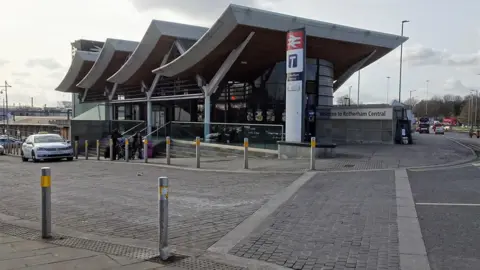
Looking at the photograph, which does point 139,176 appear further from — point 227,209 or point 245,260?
point 245,260

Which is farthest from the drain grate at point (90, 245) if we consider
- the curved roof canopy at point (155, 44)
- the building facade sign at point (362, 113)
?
the curved roof canopy at point (155, 44)

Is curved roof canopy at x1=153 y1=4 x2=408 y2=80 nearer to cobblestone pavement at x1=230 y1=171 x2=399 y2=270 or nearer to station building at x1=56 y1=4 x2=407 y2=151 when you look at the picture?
station building at x1=56 y1=4 x2=407 y2=151

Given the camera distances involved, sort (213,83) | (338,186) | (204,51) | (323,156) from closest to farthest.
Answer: (338,186) → (323,156) → (204,51) → (213,83)

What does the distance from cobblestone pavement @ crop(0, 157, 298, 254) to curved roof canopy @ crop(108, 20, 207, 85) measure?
16439 mm

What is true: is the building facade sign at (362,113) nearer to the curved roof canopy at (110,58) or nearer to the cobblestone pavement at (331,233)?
the cobblestone pavement at (331,233)

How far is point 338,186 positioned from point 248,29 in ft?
44.5

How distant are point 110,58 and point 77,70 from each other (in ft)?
33.6

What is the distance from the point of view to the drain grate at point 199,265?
15.7 feet

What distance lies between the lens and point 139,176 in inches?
536

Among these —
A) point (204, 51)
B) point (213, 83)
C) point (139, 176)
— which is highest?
point (204, 51)

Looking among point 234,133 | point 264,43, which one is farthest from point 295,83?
point 264,43

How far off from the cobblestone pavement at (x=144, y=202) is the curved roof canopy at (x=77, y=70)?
33.3 m

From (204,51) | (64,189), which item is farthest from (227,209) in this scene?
(204,51)

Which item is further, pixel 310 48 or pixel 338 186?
pixel 310 48
